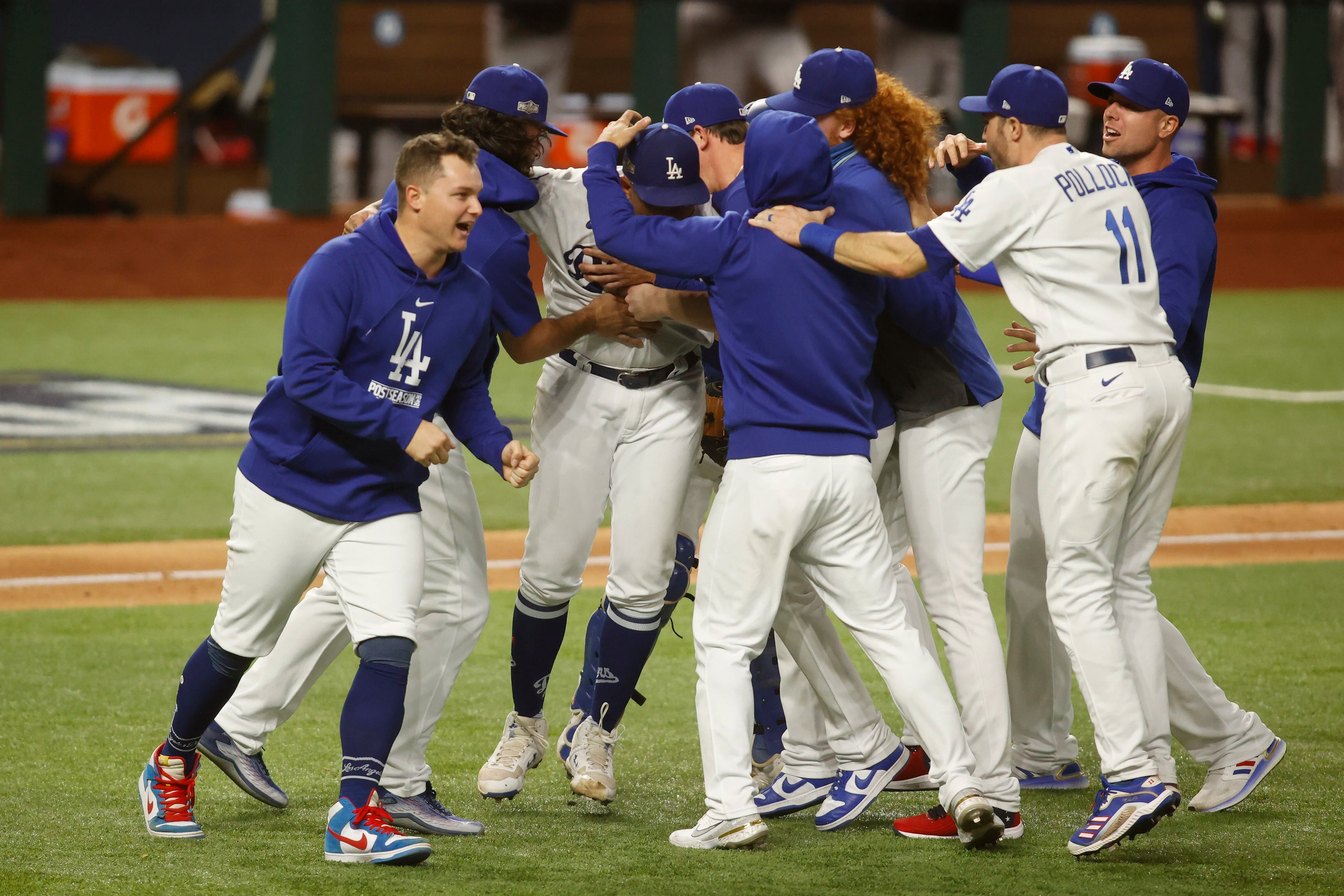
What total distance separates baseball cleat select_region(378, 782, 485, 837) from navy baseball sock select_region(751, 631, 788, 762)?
0.97 metres

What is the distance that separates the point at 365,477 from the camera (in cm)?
379

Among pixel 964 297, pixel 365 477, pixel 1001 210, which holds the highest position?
pixel 1001 210

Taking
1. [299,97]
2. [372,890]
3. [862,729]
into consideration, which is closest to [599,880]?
[372,890]

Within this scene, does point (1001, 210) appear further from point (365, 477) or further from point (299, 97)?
point (299, 97)

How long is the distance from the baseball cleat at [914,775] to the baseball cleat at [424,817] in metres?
1.21

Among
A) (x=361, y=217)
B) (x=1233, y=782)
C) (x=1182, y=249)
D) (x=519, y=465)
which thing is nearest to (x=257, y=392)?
(x=361, y=217)

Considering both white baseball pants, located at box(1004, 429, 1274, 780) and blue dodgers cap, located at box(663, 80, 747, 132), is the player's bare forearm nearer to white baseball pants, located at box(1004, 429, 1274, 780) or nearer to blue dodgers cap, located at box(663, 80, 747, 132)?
blue dodgers cap, located at box(663, 80, 747, 132)

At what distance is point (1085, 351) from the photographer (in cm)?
387

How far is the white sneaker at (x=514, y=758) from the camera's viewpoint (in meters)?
4.25

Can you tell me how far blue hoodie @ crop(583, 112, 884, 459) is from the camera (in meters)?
3.76

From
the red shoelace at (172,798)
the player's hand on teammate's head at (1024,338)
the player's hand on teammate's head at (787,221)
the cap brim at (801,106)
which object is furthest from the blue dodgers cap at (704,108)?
the red shoelace at (172,798)

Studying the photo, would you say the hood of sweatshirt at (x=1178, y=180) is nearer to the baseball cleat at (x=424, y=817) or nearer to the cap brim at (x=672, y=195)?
the cap brim at (x=672, y=195)

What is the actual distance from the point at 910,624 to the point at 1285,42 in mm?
19438

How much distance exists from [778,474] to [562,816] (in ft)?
3.90
